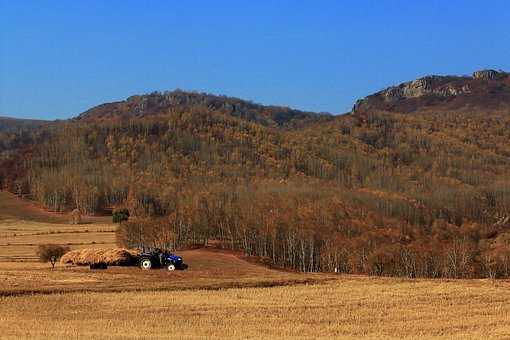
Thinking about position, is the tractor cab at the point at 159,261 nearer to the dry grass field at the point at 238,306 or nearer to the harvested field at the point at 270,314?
the dry grass field at the point at 238,306

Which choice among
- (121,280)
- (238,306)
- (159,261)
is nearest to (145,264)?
(159,261)

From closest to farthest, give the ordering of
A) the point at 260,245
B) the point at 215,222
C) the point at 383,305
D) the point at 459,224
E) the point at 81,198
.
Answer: the point at 383,305, the point at 260,245, the point at 215,222, the point at 459,224, the point at 81,198

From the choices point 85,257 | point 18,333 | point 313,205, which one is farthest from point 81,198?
point 18,333

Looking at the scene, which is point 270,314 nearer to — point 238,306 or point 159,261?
point 238,306

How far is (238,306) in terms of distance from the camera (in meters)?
37.8

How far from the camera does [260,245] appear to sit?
338 ft

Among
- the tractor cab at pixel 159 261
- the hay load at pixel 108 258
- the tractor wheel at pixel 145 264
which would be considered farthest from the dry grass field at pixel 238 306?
the hay load at pixel 108 258

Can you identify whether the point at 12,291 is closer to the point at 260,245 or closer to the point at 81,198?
the point at 260,245

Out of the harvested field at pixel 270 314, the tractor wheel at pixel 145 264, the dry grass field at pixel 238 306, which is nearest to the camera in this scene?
the harvested field at pixel 270 314

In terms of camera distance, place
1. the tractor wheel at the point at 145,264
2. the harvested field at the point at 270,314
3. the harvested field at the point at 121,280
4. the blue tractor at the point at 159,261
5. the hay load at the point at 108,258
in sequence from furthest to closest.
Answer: the hay load at the point at 108,258 → the blue tractor at the point at 159,261 → the tractor wheel at the point at 145,264 → the harvested field at the point at 121,280 → the harvested field at the point at 270,314

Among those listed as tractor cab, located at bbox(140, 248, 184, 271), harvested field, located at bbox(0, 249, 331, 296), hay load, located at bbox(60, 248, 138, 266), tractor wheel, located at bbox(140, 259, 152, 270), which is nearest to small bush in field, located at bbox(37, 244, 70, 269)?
hay load, located at bbox(60, 248, 138, 266)

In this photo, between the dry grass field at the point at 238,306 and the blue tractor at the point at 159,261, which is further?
the blue tractor at the point at 159,261

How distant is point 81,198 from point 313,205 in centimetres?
6229

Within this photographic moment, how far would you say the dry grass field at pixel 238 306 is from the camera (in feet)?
104
